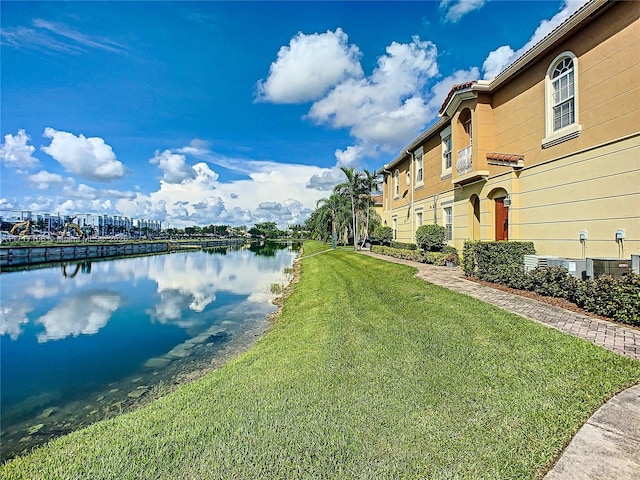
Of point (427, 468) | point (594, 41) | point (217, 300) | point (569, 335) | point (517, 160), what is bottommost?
point (217, 300)

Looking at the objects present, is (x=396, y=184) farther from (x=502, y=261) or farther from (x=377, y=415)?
(x=377, y=415)

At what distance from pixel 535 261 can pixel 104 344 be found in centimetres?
1265

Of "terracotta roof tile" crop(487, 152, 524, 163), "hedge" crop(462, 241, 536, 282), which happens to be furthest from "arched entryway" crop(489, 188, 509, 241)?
"hedge" crop(462, 241, 536, 282)

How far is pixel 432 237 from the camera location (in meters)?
15.8

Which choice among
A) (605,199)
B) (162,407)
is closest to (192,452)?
(162,407)

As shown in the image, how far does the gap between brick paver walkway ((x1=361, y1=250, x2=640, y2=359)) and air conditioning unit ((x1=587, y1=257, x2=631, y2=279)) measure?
1211 mm

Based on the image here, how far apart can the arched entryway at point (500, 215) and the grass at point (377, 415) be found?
6748 mm

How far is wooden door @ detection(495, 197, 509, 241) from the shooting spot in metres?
11.9

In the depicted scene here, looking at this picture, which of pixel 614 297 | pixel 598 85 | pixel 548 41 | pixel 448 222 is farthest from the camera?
pixel 448 222

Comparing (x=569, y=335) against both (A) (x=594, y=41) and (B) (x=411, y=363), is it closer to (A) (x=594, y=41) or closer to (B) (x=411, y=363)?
(B) (x=411, y=363)

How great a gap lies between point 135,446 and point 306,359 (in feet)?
Result: 9.26

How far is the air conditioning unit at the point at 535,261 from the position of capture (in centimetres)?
834

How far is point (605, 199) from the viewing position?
770cm

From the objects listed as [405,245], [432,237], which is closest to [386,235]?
[405,245]
